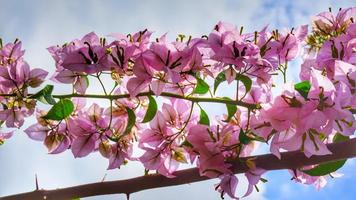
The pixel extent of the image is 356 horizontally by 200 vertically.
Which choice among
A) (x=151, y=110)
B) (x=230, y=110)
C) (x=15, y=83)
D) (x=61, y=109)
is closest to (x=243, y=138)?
(x=230, y=110)

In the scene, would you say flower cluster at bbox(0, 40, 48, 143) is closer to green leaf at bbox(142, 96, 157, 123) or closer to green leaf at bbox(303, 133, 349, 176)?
green leaf at bbox(142, 96, 157, 123)

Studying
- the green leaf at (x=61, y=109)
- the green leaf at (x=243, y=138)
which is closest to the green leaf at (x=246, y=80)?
the green leaf at (x=243, y=138)

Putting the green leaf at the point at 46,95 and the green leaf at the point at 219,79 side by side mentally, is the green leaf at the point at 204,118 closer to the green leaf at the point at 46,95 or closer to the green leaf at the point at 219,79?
the green leaf at the point at 219,79

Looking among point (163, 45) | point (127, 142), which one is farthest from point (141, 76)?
point (127, 142)

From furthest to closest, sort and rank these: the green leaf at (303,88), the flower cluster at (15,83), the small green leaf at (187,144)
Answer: the flower cluster at (15,83) → the small green leaf at (187,144) → the green leaf at (303,88)

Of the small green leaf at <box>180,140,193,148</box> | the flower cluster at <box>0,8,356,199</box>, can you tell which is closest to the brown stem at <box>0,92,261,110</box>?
the flower cluster at <box>0,8,356,199</box>

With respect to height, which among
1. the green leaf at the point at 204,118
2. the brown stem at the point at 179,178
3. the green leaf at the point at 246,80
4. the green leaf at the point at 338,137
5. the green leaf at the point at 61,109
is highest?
the green leaf at the point at 246,80

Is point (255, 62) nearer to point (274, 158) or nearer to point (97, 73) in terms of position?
point (274, 158)
